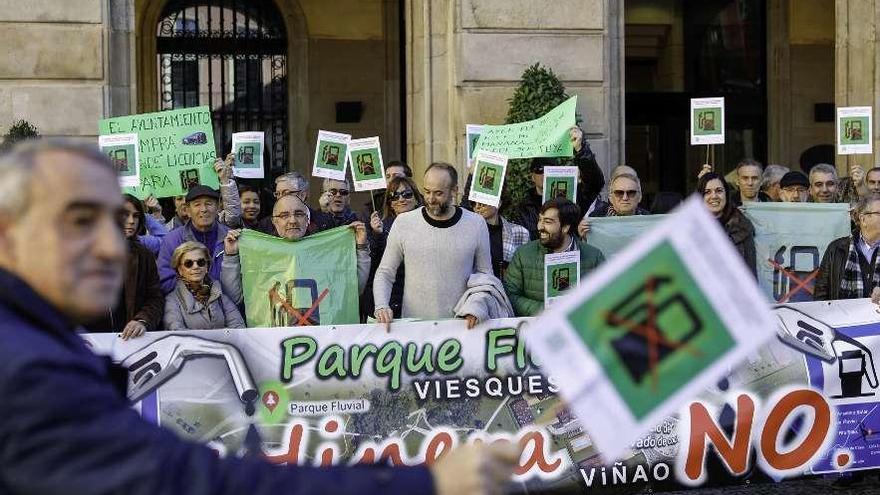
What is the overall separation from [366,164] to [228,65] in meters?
6.94

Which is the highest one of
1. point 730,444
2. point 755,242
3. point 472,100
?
point 472,100

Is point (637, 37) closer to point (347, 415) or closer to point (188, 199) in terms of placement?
point (188, 199)

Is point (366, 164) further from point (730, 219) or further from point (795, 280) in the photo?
point (795, 280)

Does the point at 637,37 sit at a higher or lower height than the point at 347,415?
higher

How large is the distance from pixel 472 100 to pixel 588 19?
1.39 m

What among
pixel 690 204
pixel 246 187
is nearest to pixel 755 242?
pixel 246 187

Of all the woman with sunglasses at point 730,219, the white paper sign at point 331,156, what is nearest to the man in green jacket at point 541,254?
the woman with sunglasses at point 730,219

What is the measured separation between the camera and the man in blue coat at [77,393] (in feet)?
6.43

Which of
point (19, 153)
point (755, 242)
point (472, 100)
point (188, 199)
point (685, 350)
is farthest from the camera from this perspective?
point (472, 100)

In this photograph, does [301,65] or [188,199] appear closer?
[188,199]

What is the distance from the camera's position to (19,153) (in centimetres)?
215

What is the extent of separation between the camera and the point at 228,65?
18.7 m

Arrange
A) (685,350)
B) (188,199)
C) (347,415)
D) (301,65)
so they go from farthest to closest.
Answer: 1. (301,65)
2. (188,199)
3. (347,415)
4. (685,350)

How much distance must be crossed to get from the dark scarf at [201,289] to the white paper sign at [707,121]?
211 inches
